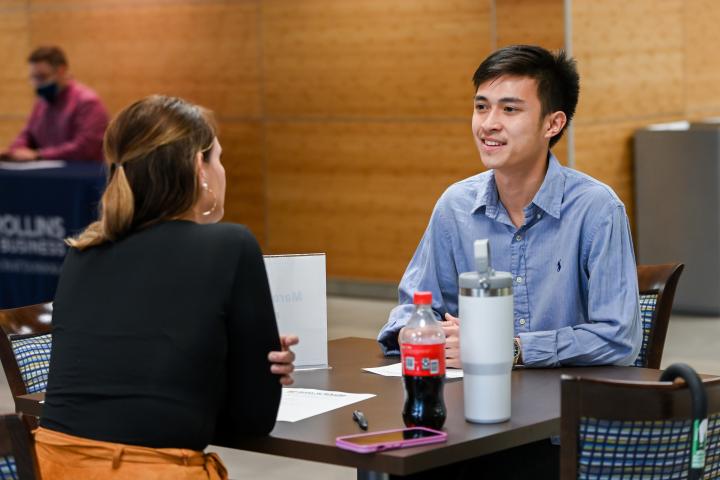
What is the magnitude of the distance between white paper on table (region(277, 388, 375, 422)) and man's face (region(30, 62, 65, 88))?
6243mm

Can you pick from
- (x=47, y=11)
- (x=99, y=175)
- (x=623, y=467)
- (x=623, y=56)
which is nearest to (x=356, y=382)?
(x=623, y=467)

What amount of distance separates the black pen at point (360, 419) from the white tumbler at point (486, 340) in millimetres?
184

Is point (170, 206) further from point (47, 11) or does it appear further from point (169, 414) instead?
point (47, 11)

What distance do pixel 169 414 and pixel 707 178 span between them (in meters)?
5.54

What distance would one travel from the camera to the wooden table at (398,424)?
6.60 ft

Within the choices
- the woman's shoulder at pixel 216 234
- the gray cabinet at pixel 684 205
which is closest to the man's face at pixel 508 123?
the woman's shoulder at pixel 216 234

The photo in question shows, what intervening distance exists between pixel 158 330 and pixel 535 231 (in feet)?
3.33

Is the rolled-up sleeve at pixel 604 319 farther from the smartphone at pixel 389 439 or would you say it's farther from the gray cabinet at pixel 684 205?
the gray cabinet at pixel 684 205

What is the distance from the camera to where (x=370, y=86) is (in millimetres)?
7980

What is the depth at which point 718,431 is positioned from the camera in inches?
83.2

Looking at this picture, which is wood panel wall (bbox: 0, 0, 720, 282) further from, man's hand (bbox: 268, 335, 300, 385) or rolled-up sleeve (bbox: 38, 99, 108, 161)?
man's hand (bbox: 268, 335, 300, 385)

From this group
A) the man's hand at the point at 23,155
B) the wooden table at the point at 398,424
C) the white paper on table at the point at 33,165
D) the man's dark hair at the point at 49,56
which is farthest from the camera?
the man's dark hair at the point at 49,56

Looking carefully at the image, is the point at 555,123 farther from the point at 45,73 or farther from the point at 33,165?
the point at 45,73

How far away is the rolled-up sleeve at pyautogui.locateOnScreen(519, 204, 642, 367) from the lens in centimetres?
262
